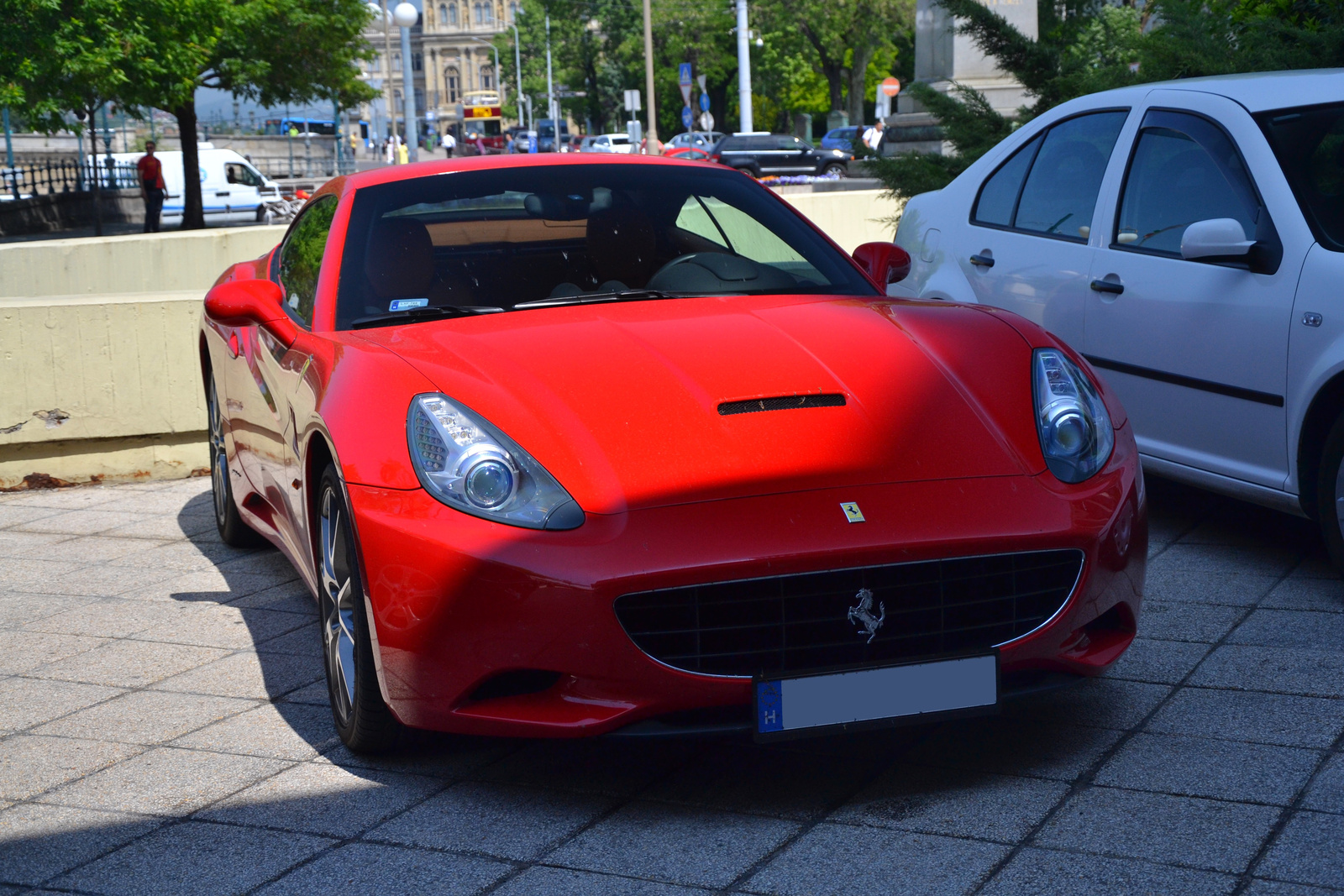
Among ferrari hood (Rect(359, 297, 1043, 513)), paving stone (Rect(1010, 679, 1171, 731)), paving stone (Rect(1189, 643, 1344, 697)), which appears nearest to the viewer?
ferrari hood (Rect(359, 297, 1043, 513))

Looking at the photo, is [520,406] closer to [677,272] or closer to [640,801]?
[640,801]

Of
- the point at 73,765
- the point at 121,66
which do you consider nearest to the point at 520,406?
the point at 73,765

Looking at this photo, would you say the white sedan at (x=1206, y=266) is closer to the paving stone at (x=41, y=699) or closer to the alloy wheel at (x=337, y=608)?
the alloy wheel at (x=337, y=608)

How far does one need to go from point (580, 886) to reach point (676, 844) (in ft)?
0.81

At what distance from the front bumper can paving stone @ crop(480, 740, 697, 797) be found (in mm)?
317

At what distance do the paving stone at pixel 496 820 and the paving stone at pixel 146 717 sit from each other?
0.92m

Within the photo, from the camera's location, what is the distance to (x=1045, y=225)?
219 inches

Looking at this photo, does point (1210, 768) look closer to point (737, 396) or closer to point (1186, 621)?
point (1186, 621)

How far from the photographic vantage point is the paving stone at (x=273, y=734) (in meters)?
3.51

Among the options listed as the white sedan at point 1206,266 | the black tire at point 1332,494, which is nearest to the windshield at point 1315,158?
the white sedan at point 1206,266

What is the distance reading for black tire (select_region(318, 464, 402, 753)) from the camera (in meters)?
3.18

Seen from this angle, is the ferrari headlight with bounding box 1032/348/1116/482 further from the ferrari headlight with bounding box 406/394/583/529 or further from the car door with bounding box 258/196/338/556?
the car door with bounding box 258/196/338/556

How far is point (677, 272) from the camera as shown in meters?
4.18

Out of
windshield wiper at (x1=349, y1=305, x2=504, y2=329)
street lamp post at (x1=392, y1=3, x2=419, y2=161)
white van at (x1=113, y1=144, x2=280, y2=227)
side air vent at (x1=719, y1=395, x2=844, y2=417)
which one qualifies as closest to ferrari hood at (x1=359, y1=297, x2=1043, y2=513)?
side air vent at (x1=719, y1=395, x2=844, y2=417)
